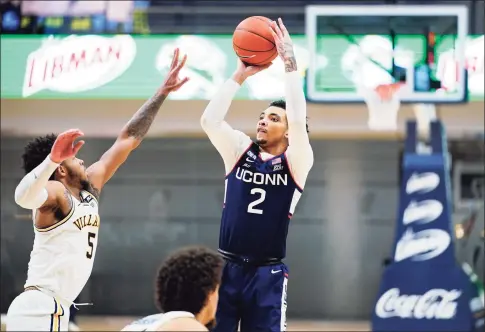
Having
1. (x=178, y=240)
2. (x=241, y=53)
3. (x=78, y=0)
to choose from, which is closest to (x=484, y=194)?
(x=178, y=240)

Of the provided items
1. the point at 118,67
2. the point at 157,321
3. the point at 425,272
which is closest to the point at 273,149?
the point at 157,321

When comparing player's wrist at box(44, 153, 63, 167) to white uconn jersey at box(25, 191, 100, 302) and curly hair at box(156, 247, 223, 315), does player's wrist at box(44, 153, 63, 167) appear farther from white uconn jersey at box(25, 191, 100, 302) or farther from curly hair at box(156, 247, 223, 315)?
A: curly hair at box(156, 247, 223, 315)

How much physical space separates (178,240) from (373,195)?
261cm

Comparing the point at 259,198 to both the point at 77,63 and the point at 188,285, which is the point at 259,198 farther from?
the point at 77,63

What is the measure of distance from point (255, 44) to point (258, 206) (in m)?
0.90

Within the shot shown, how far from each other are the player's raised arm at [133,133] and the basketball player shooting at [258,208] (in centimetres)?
34

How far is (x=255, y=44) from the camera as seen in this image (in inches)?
202

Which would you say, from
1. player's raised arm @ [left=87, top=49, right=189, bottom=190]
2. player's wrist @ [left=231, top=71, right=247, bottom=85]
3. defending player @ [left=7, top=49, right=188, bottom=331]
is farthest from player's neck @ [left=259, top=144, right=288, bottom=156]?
defending player @ [left=7, top=49, right=188, bottom=331]

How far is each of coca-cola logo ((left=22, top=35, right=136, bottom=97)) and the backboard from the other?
8.15 feet

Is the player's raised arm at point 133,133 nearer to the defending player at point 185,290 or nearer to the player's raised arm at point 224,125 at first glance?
the player's raised arm at point 224,125

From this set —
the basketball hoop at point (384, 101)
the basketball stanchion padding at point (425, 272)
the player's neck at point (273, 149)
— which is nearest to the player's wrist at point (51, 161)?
the player's neck at point (273, 149)

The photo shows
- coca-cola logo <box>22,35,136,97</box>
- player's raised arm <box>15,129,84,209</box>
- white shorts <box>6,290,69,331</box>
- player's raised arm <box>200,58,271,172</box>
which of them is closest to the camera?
player's raised arm <box>15,129,84,209</box>

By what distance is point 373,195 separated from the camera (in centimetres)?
1234

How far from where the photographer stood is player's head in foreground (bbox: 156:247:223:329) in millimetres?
3561
